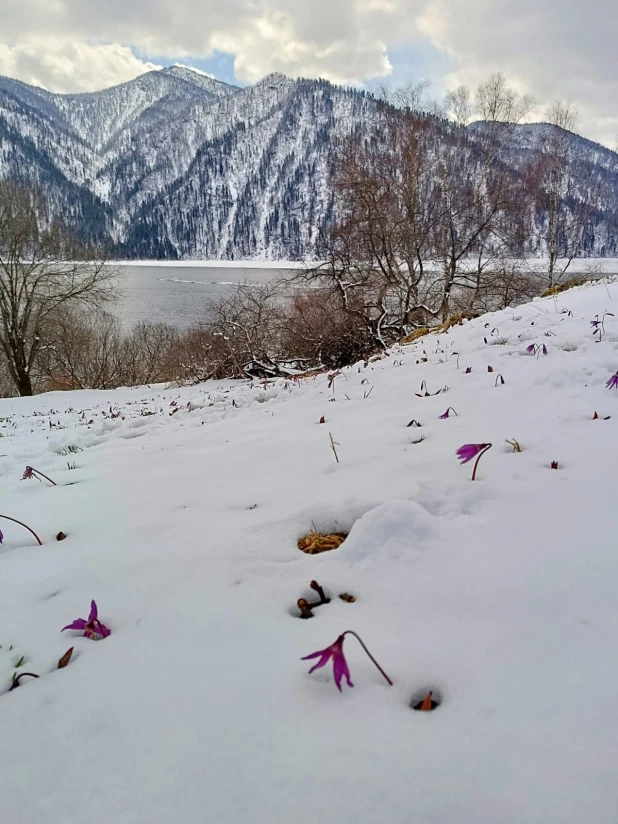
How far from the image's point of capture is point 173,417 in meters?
6.38

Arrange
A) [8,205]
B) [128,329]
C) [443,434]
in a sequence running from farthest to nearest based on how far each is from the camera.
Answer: [128,329]
[8,205]
[443,434]

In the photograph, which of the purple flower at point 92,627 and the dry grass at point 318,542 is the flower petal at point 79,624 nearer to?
the purple flower at point 92,627

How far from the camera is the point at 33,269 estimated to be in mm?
18453

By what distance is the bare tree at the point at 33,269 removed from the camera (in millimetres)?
17766

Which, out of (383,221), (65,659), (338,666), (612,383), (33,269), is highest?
(383,221)

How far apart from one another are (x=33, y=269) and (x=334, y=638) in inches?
864

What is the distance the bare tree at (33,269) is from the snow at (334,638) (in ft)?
65.0

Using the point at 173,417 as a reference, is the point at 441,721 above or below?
above

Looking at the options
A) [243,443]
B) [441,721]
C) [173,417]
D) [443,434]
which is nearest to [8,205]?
[173,417]

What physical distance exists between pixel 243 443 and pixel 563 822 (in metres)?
2.83

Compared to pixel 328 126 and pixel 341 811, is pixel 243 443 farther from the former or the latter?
pixel 328 126

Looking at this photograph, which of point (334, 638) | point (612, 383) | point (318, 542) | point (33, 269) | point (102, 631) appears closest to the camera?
point (334, 638)

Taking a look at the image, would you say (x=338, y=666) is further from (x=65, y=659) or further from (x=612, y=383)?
(x=612, y=383)

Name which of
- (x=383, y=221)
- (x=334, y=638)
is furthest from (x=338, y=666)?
(x=383, y=221)
